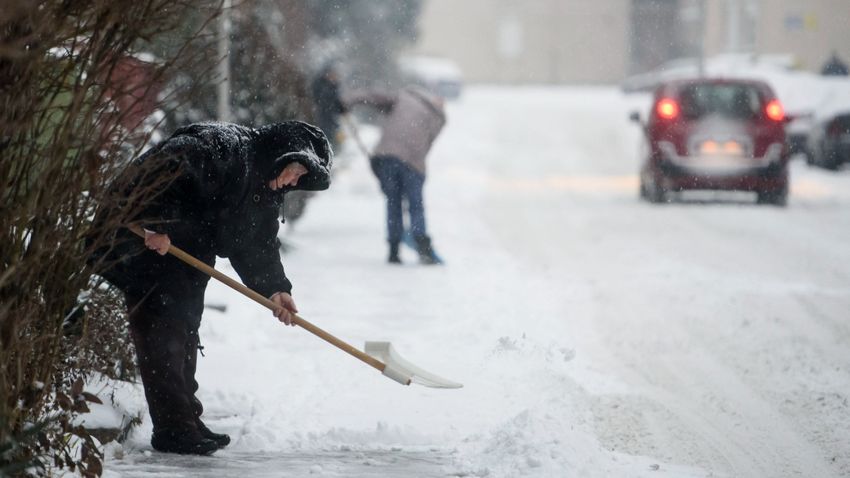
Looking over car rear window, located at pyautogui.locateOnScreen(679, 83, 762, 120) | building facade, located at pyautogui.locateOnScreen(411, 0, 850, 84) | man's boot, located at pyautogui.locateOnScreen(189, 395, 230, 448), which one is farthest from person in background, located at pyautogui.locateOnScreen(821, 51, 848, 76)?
man's boot, located at pyautogui.locateOnScreen(189, 395, 230, 448)

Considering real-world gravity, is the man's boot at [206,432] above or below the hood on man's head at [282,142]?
below

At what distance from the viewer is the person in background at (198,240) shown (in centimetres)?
549

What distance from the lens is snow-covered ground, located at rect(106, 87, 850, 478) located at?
18.9 ft

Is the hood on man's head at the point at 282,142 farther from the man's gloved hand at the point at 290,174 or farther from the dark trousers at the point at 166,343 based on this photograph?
the dark trousers at the point at 166,343

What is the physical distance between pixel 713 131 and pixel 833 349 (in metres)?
→ 9.33

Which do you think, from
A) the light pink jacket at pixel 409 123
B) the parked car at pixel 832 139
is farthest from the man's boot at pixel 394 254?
the parked car at pixel 832 139

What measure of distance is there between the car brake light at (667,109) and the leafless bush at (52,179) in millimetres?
13138

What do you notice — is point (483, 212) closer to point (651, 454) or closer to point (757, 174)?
point (757, 174)

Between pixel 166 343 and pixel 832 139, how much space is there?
58.7ft

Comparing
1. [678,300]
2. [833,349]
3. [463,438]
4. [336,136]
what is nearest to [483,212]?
[336,136]

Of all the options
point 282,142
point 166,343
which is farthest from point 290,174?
point 166,343

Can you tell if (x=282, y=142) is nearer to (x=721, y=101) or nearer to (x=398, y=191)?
(x=398, y=191)

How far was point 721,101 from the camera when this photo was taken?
58.0 ft

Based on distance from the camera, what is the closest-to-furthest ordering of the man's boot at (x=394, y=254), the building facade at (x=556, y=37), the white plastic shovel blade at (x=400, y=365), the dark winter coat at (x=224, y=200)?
the dark winter coat at (x=224, y=200)
the white plastic shovel blade at (x=400, y=365)
the man's boot at (x=394, y=254)
the building facade at (x=556, y=37)
